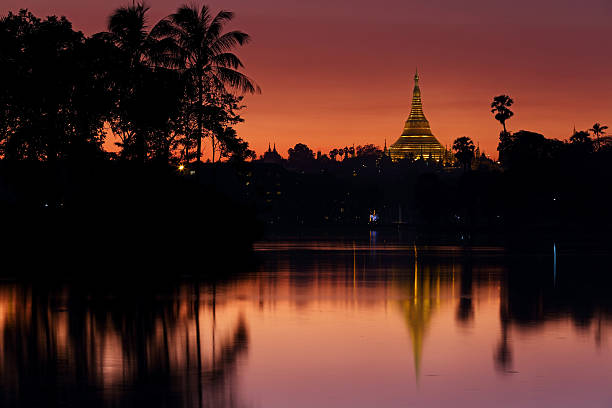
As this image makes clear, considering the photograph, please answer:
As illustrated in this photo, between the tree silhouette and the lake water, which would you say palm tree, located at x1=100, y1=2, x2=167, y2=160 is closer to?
the lake water

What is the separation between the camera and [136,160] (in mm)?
46906

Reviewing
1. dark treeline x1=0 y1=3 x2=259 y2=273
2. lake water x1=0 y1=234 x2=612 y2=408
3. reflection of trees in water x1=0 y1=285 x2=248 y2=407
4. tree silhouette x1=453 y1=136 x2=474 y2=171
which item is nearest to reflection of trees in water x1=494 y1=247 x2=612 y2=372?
lake water x1=0 y1=234 x2=612 y2=408

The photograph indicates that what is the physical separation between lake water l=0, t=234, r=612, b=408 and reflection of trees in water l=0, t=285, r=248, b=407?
24 mm

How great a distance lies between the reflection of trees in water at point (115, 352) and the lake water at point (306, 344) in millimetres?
24

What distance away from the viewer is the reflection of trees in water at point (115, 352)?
34.4 ft

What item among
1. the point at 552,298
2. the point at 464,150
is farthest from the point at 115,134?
the point at 464,150

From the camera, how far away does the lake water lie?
10.7m

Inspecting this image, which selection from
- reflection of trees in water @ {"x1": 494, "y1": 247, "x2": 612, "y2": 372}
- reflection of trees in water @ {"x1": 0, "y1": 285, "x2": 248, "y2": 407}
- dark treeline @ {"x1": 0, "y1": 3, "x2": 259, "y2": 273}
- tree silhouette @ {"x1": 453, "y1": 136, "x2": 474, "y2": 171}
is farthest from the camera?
tree silhouette @ {"x1": 453, "y1": 136, "x2": 474, "y2": 171}

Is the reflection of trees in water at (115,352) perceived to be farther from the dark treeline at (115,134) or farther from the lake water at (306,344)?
the dark treeline at (115,134)

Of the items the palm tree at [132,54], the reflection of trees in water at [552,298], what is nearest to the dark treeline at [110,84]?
the palm tree at [132,54]

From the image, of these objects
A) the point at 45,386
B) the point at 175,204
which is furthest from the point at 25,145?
the point at 45,386

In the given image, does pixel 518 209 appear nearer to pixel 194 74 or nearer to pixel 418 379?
pixel 194 74

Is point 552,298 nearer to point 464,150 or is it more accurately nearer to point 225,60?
point 225,60

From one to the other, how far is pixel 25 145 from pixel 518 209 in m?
76.1
